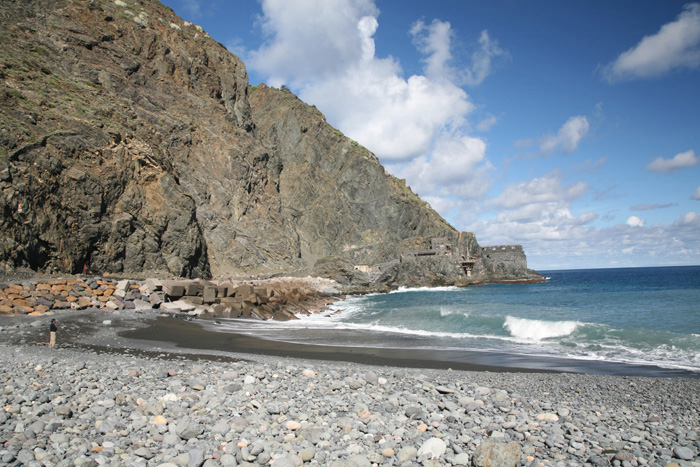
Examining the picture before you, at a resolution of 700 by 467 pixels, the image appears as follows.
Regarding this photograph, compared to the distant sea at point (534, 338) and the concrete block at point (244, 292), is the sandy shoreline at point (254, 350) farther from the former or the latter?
the concrete block at point (244, 292)

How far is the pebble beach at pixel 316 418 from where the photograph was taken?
165 inches

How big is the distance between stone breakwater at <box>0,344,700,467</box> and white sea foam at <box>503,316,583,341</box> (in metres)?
8.64

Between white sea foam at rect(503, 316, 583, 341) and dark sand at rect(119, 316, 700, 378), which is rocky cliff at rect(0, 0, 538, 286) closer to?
dark sand at rect(119, 316, 700, 378)

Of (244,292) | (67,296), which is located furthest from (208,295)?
(67,296)

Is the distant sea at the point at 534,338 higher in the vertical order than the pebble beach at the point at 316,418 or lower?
lower

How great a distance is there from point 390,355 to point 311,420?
6772 mm

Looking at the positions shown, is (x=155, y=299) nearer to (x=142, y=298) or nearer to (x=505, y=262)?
(x=142, y=298)

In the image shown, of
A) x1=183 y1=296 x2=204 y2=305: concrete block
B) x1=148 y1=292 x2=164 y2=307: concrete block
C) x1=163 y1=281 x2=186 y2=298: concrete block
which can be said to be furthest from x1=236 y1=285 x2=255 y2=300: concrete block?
x1=148 y1=292 x2=164 y2=307: concrete block

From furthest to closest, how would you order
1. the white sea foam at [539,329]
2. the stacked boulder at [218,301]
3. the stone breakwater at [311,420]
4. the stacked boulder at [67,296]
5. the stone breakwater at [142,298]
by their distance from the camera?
the stacked boulder at [218,301] → the white sea foam at [539,329] → the stone breakwater at [142,298] → the stacked boulder at [67,296] → the stone breakwater at [311,420]

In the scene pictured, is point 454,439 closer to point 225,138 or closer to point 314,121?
point 225,138

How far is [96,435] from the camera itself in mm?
4445

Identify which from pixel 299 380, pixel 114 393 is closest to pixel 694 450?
pixel 299 380

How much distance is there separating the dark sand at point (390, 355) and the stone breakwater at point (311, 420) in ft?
8.58

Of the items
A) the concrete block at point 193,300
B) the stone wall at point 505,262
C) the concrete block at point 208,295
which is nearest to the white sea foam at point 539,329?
the concrete block at point 208,295
